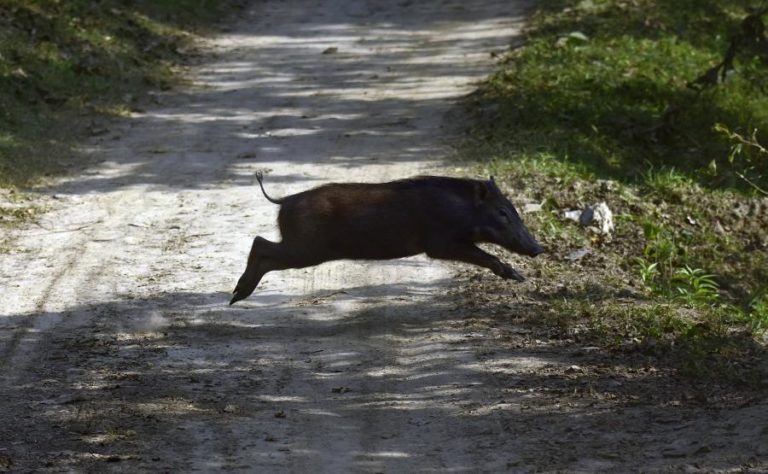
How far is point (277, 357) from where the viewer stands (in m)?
7.48

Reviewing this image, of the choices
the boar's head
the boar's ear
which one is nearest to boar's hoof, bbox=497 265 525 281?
the boar's head

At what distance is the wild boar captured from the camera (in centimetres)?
797

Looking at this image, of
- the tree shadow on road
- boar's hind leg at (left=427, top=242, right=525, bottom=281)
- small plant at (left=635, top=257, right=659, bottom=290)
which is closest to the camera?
the tree shadow on road

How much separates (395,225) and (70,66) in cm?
933

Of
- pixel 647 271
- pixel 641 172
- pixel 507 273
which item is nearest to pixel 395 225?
pixel 507 273

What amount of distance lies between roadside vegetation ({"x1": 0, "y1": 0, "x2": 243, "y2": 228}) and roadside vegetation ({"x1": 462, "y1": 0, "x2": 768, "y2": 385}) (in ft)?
14.9

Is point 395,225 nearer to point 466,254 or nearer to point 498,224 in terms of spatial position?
point 466,254

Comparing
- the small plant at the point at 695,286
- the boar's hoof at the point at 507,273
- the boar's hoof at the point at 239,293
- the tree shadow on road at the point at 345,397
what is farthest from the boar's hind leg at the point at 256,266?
the small plant at the point at 695,286

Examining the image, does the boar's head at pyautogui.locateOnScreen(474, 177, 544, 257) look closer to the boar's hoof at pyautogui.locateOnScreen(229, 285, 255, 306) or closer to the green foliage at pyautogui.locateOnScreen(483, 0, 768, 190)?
the boar's hoof at pyautogui.locateOnScreen(229, 285, 255, 306)

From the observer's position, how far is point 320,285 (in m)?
9.14

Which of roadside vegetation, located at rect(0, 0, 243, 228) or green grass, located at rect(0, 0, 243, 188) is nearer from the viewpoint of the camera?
roadside vegetation, located at rect(0, 0, 243, 228)

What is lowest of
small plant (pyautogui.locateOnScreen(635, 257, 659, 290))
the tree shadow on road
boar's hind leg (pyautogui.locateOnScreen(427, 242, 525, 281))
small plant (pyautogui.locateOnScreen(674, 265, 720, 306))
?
small plant (pyautogui.locateOnScreen(674, 265, 720, 306))

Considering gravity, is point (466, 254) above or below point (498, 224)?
below

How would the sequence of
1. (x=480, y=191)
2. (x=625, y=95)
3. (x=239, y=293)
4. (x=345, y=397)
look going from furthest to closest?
(x=625, y=95) → (x=239, y=293) → (x=480, y=191) → (x=345, y=397)
